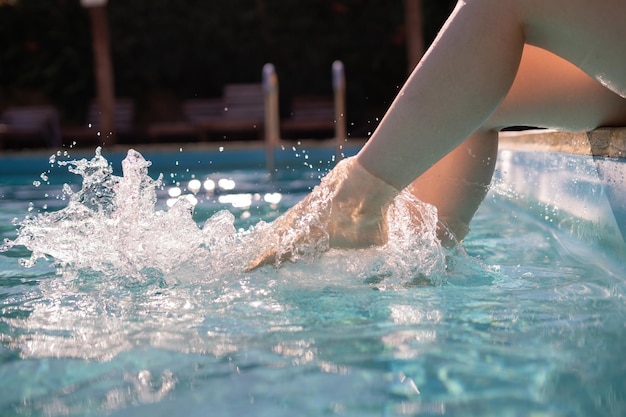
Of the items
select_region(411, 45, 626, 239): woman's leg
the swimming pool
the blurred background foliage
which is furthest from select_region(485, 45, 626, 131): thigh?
the blurred background foliage

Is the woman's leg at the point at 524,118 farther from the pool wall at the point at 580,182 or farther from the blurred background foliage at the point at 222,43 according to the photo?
the blurred background foliage at the point at 222,43

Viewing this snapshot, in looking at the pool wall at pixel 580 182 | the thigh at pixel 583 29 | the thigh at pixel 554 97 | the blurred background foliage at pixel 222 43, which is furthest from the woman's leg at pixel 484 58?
the blurred background foliage at pixel 222 43

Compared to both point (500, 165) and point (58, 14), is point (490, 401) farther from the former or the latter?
point (58, 14)

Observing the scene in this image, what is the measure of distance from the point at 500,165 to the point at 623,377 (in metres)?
2.59

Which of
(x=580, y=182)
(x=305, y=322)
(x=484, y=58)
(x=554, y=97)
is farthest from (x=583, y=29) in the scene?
(x=580, y=182)

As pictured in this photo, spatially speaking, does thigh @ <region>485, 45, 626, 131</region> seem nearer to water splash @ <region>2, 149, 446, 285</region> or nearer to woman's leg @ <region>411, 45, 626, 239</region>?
woman's leg @ <region>411, 45, 626, 239</region>

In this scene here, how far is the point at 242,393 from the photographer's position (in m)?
0.80

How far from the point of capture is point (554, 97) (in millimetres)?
1439

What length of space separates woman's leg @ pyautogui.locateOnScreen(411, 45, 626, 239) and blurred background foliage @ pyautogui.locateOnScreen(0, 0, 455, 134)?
33.5 feet

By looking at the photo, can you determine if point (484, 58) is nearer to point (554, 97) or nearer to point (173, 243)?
point (554, 97)

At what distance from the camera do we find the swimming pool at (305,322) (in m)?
0.78

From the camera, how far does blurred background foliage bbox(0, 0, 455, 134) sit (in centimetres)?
1172

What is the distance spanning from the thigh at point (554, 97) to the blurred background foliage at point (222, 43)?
1024 centimetres

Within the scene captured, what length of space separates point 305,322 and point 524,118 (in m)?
0.69
